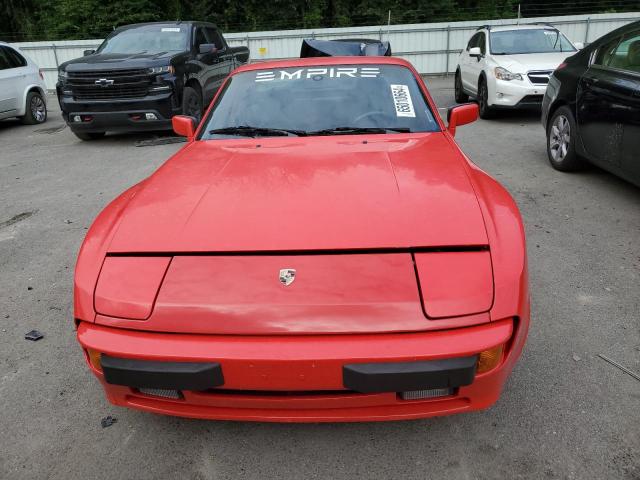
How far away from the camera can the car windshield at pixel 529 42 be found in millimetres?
9203

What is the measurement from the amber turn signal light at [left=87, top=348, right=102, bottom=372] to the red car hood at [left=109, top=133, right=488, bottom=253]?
386 mm

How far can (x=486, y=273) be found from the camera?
1.77 metres

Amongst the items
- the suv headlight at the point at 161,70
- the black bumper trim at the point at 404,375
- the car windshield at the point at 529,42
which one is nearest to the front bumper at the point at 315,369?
the black bumper trim at the point at 404,375

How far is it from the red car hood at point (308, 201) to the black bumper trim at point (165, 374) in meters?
0.43

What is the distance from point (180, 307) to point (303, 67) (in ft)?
7.24

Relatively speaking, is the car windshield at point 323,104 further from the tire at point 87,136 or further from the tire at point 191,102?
the tire at point 87,136

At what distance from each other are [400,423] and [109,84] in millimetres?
7380

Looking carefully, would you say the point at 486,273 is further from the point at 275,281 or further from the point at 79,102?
the point at 79,102

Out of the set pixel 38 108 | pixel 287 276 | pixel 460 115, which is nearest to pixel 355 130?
pixel 460 115

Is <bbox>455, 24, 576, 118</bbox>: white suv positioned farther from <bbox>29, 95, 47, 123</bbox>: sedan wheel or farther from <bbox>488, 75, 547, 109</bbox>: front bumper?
<bbox>29, 95, 47, 123</bbox>: sedan wheel

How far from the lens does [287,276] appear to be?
178 cm

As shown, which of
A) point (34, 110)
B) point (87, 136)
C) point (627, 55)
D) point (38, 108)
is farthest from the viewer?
point (38, 108)

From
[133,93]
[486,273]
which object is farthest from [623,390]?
[133,93]

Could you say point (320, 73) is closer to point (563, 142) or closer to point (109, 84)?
point (563, 142)
